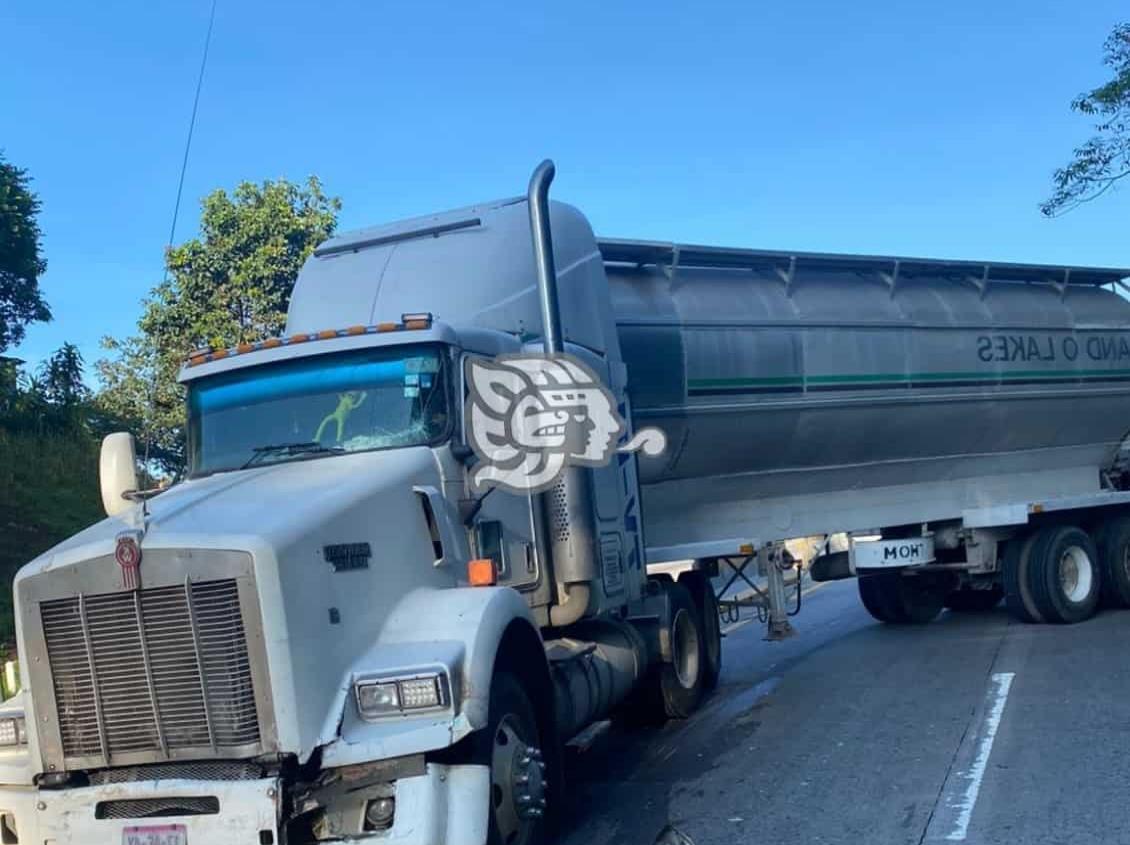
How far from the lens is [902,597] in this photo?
14.2 metres

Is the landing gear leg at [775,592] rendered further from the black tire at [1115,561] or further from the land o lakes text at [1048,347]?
the black tire at [1115,561]

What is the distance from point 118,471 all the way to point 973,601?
11812 mm

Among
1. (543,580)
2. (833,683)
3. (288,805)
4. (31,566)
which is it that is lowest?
(833,683)

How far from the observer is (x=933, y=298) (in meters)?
12.7

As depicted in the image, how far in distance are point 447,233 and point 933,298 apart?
248 inches

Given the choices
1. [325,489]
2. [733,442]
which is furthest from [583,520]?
[733,442]

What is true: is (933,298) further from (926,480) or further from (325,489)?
(325,489)

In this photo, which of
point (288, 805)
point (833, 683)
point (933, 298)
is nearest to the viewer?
point (288, 805)

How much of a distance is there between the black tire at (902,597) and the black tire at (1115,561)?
176cm

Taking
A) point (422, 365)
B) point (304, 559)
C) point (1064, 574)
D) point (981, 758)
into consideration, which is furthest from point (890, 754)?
point (1064, 574)

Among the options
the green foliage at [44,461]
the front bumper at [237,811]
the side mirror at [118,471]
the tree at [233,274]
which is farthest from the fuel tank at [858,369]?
the tree at [233,274]

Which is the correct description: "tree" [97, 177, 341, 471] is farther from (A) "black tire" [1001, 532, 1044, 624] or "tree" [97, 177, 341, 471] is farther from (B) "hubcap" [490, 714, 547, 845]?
(B) "hubcap" [490, 714, 547, 845]

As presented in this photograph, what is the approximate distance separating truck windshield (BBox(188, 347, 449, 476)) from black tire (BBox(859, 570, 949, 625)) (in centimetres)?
897

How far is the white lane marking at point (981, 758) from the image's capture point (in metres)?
6.42
